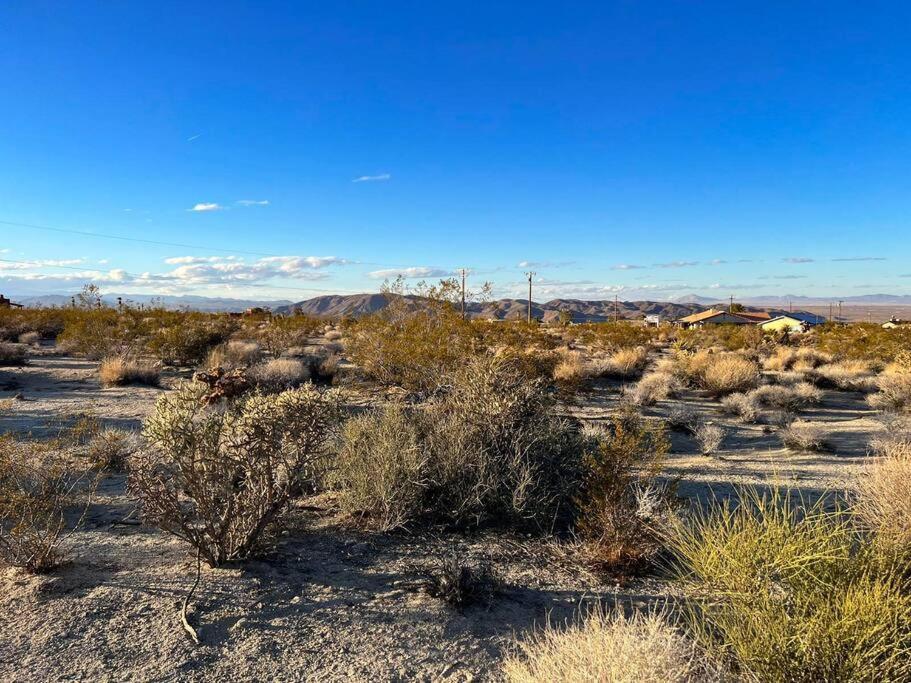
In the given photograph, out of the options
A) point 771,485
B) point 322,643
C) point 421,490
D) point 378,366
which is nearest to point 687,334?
point 378,366

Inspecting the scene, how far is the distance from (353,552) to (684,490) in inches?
189

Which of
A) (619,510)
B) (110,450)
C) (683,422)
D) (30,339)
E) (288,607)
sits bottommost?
(683,422)

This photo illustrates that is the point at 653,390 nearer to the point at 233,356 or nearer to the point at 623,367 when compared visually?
the point at 623,367

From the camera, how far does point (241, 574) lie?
4508 millimetres

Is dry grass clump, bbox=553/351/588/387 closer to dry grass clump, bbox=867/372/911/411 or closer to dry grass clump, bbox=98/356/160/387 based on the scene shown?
dry grass clump, bbox=867/372/911/411

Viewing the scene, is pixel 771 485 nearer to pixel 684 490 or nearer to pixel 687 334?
pixel 684 490

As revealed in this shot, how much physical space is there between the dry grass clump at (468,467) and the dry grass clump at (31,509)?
8.70ft

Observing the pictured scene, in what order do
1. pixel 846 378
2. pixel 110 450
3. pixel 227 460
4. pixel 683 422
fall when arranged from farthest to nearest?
pixel 846 378 → pixel 683 422 → pixel 110 450 → pixel 227 460

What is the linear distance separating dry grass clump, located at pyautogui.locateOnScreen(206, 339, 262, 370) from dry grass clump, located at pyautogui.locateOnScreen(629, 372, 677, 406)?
39.2 feet

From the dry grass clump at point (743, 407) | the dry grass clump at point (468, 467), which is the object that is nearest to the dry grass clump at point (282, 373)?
the dry grass clump at point (468, 467)

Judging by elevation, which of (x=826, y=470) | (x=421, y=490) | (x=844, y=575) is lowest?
(x=826, y=470)

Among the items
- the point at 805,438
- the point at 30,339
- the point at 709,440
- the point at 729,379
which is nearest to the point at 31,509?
the point at 709,440

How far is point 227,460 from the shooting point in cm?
430

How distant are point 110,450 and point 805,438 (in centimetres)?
1181
